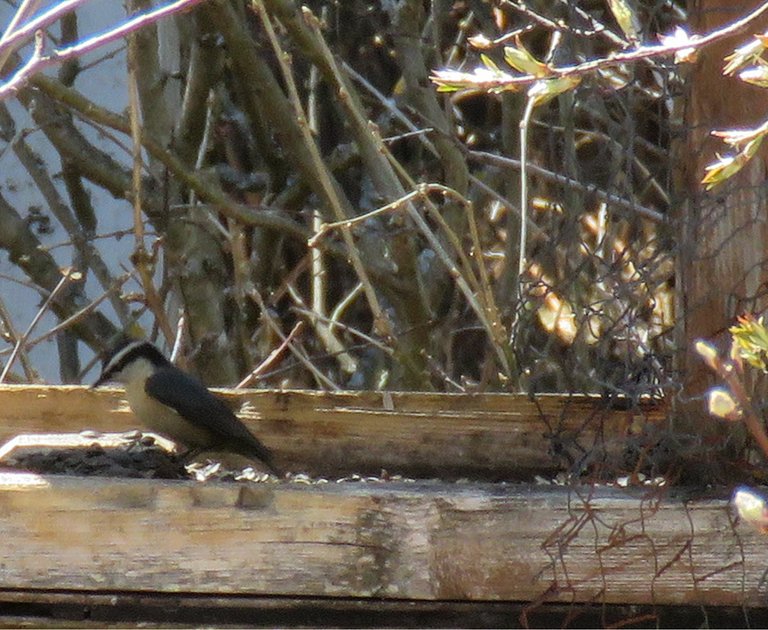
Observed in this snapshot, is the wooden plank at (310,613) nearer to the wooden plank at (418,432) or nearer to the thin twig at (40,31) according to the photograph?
the wooden plank at (418,432)

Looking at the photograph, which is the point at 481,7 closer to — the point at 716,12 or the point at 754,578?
the point at 716,12

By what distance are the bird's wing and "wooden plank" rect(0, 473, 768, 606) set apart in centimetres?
58

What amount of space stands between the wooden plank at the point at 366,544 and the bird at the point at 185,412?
591mm

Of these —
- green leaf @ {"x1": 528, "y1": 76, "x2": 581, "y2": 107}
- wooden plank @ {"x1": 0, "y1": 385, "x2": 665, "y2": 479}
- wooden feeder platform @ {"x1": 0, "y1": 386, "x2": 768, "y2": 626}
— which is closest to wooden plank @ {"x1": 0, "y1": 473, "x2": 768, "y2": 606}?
wooden feeder platform @ {"x1": 0, "y1": 386, "x2": 768, "y2": 626}

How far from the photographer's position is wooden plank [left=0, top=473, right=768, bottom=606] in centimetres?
197

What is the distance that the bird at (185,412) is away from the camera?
2.60 metres

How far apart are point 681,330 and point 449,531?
0.58m

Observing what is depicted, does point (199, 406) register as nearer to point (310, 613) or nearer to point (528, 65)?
point (310, 613)

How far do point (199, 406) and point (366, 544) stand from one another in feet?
2.71

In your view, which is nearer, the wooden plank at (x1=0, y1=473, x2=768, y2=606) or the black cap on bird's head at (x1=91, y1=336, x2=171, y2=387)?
the wooden plank at (x1=0, y1=473, x2=768, y2=606)

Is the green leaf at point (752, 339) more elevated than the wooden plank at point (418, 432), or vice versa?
the green leaf at point (752, 339)

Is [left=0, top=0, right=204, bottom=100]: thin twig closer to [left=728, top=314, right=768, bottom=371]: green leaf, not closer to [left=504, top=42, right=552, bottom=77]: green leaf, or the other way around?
[left=504, top=42, right=552, bottom=77]: green leaf

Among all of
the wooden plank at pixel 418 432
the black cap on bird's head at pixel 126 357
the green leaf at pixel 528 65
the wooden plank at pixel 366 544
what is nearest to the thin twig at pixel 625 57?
the green leaf at pixel 528 65

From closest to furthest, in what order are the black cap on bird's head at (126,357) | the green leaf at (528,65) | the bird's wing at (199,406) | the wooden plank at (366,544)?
the green leaf at (528,65) < the wooden plank at (366,544) < the bird's wing at (199,406) < the black cap on bird's head at (126,357)
